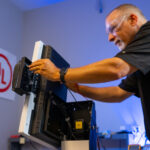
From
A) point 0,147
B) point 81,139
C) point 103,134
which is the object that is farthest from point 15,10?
point 81,139

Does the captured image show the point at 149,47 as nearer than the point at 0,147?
Yes

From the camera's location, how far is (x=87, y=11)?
3.46 metres

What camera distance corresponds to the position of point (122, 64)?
111 centimetres

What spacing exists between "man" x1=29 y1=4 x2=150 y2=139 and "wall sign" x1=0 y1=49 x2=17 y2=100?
6.15 feet

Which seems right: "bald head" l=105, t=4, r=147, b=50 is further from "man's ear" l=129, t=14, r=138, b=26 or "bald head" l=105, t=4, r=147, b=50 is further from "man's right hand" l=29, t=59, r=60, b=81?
"man's right hand" l=29, t=59, r=60, b=81

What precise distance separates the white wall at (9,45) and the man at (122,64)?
6.34 feet

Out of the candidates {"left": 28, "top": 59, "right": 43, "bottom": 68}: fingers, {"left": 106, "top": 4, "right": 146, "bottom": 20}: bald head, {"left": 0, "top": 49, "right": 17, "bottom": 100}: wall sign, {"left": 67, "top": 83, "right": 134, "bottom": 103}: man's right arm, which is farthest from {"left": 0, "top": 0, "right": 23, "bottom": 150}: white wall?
{"left": 106, "top": 4, "right": 146, "bottom": 20}: bald head

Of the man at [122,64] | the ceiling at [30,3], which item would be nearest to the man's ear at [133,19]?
the man at [122,64]

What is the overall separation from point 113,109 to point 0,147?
141 centimetres

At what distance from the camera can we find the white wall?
3.17m

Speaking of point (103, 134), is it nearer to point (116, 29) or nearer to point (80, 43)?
point (80, 43)

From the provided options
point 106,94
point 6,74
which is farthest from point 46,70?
point 6,74

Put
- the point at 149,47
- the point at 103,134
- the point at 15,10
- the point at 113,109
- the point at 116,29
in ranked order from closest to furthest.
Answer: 1. the point at 149,47
2. the point at 116,29
3. the point at 103,134
4. the point at 113,109
5. the point at 15,10

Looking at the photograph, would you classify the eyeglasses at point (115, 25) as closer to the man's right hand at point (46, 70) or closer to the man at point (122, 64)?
the man at point (122, 64)
